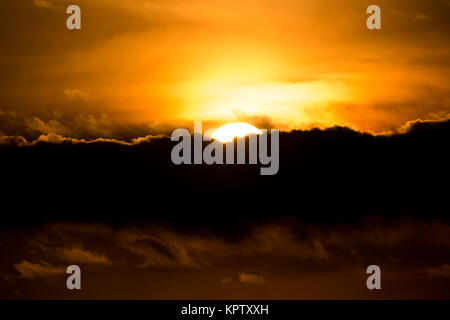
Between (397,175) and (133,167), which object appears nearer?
(397,175)

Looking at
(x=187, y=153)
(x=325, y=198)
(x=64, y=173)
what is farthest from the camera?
(x=64, y=173)

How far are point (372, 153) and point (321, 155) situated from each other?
5142mm

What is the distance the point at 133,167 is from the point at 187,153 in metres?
20.2

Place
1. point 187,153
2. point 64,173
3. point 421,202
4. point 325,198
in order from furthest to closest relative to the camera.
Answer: point 64,173 → point 325,198 → point 421,202 → point 187,153

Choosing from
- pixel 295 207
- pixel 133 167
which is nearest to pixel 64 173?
pixel 133 167

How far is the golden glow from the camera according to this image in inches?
809

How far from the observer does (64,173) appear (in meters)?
Result: 44.1

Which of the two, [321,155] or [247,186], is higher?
[321,155]

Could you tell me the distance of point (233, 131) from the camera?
21531 millimetres

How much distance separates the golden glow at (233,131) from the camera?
20547 mm
